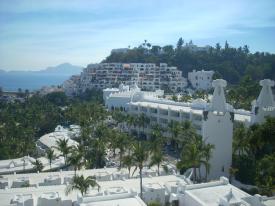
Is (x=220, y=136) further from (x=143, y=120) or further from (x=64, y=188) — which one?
(x=143, y=120)

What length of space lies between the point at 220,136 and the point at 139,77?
89.9 metres

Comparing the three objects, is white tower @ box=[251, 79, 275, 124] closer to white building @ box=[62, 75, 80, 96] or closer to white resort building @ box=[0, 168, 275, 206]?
white resort building @ box=[0, 168, 275, 206]

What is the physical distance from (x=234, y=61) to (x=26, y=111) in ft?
264

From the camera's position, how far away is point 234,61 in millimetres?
131750

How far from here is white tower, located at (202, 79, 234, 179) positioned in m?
38.8

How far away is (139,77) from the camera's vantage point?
127 metres

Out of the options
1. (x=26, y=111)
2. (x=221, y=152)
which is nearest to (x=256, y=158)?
(x=221, y=152)

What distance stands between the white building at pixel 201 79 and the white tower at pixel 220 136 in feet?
272

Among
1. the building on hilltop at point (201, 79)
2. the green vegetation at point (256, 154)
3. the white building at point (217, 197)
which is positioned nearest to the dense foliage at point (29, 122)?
the green vegetation at point (256, 154)

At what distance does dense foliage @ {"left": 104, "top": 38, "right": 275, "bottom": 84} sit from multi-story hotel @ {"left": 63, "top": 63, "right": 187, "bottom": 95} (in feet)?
27.7

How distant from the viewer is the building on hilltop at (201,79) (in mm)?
121000

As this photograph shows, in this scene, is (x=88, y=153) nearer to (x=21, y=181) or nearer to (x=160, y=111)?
(x=21, y=181)

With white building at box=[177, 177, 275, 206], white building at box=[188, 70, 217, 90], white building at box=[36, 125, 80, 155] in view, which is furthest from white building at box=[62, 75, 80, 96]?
white building at box=[177, 177, 275, 206]

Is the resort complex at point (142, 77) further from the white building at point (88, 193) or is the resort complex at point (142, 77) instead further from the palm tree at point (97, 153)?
the white building at point (88, 193)
